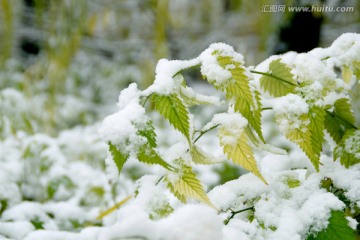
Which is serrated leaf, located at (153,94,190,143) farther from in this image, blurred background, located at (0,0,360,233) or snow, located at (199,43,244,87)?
blurred background, located at (0,0,360,233)

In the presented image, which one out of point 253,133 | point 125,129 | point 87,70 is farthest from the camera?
point 87,70

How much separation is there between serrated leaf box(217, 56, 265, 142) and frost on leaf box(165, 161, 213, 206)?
123 mm

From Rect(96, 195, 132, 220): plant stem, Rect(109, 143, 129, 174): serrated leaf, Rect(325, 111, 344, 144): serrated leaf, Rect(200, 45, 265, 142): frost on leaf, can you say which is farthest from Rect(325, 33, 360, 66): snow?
Rect(96, 195, 132, 220): plant stem

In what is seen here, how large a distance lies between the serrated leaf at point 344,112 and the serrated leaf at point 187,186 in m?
0.33

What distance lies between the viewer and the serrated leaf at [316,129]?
0.64 meters

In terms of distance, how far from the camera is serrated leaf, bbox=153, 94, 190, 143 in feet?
1.95

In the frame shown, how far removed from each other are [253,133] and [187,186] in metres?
0.15

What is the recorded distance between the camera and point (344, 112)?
753 mm

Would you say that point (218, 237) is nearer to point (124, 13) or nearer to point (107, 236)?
point (107, 236)

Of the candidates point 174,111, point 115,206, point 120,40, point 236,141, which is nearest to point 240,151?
point 236,141

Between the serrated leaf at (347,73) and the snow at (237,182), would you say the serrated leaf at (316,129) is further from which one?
the serrated leaf at (347,73)

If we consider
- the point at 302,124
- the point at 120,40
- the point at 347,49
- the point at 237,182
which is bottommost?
the point at 237,182

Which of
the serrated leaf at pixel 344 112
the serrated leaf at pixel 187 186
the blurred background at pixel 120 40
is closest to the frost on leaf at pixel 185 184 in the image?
the serrated leaf at pixel 187 186

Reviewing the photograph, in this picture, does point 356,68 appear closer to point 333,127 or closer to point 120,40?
point 333,127
